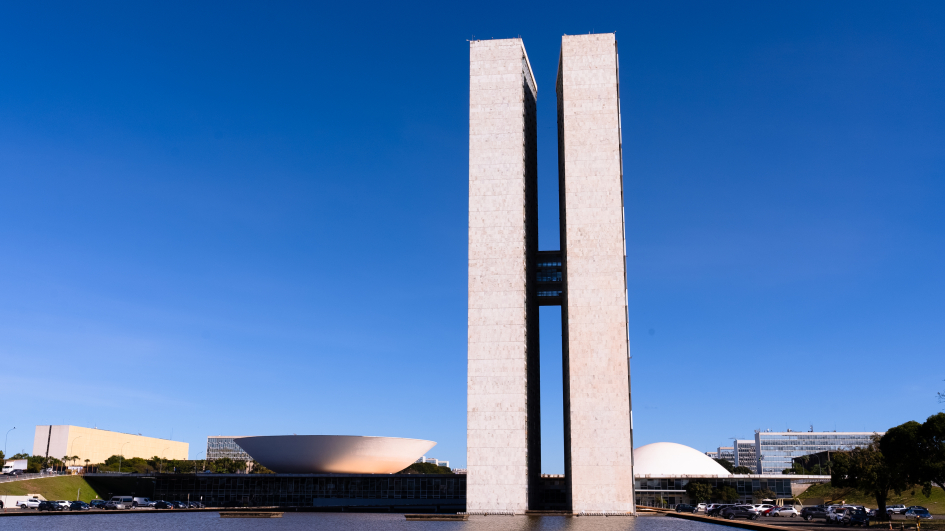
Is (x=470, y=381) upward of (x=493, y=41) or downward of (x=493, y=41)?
downward

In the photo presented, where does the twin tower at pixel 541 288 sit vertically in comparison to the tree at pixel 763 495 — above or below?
above

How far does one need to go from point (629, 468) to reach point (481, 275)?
19449mm

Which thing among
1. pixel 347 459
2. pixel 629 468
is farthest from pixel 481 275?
pixel 347 459

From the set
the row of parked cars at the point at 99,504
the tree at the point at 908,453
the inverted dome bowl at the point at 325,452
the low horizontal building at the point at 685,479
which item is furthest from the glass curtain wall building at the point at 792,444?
the tree at the point at 908,453

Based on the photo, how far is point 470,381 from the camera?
62.2 metres

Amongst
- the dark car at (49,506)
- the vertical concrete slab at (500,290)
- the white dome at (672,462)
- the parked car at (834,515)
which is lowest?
the dark car at (49,506)

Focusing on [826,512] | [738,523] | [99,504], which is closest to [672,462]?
[826,512]

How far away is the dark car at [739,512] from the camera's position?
50.9 metres

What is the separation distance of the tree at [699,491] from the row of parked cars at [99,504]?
49.3 meters

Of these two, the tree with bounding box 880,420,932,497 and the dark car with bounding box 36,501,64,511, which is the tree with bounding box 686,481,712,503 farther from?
the dark car with bounding box 36,501,64,511

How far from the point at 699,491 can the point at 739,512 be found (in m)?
29.1

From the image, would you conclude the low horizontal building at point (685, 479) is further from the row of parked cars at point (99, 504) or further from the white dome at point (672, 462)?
the row of parked cars at point (99, 504)

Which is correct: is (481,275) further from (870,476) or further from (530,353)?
(870,476)

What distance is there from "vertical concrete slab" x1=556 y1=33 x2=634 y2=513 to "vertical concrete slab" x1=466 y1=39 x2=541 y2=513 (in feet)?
12.4
